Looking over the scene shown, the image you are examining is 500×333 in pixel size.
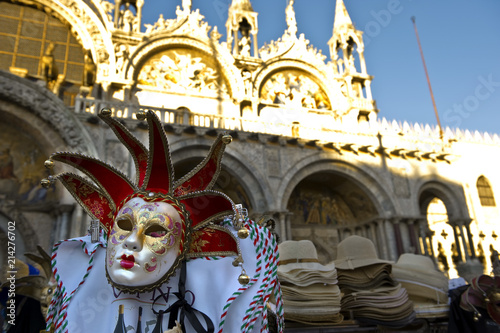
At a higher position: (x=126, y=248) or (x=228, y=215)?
(x=228, y=215)

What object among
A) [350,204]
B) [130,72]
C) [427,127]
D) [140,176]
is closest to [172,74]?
[130,72]

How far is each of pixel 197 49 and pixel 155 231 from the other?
12.9 meters

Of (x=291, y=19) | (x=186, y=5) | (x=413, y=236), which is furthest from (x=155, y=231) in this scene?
(x=291, y=19)

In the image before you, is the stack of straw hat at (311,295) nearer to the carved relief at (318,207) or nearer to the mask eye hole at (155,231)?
the mask eye hole at (155,231)

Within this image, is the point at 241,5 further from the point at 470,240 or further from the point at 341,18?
the point at 470,240

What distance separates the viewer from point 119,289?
2150 millimetres

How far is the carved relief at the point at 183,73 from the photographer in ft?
44.5

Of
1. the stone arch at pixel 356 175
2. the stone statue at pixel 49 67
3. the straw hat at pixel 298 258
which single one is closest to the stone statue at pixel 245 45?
the stone arch at pixel 356 175

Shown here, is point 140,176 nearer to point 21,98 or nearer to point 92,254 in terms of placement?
point 92,254

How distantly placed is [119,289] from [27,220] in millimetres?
9751

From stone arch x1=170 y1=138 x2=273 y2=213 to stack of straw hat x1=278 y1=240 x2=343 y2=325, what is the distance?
8.30 metres

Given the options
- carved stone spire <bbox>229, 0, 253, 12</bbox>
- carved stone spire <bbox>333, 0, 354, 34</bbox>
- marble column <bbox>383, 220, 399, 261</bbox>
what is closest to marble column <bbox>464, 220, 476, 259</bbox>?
marble column <bbox>383, 220, 399, 261</bbox>

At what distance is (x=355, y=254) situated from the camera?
13.5 ft

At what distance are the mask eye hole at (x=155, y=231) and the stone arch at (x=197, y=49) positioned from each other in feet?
39.2
